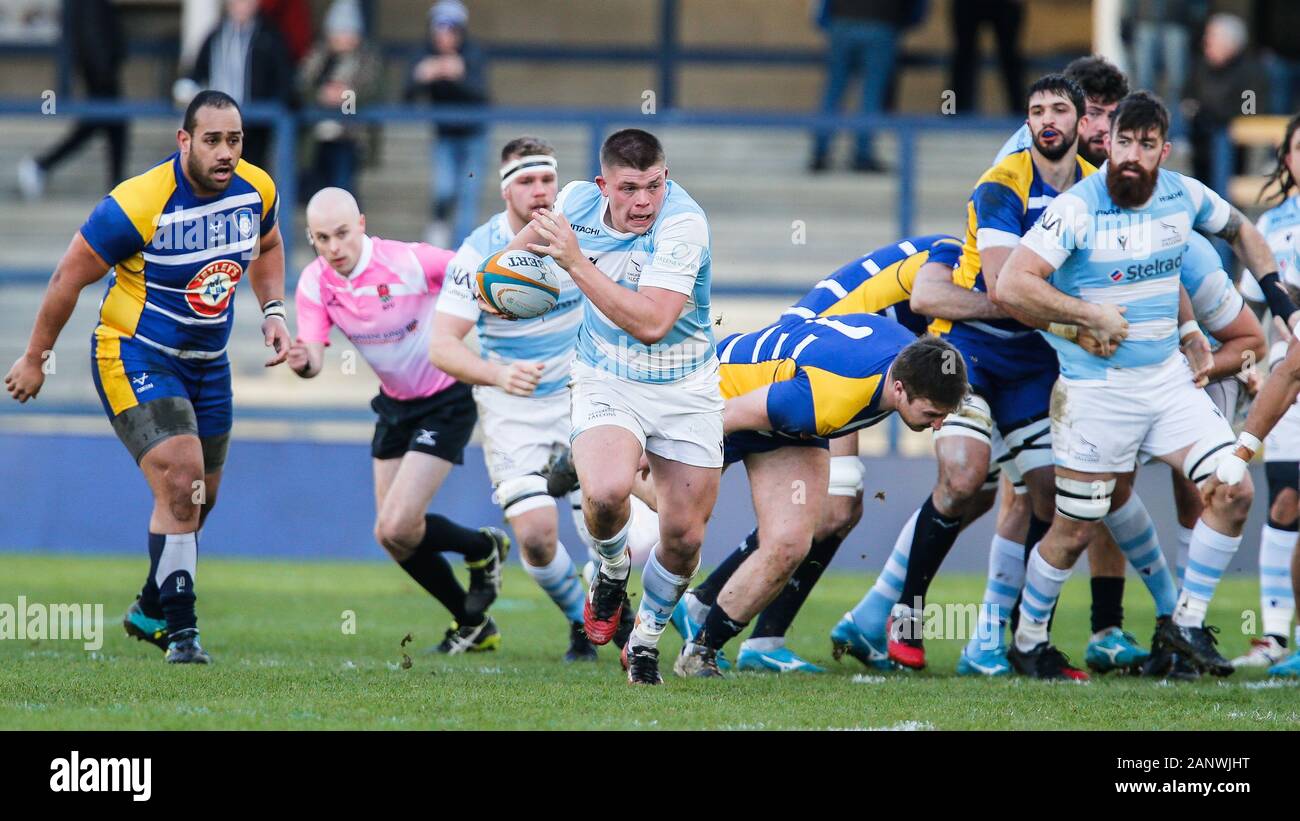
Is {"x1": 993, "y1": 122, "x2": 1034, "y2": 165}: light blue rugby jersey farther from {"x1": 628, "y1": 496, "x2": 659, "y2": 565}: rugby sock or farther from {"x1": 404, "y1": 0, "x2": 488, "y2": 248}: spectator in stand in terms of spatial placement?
{"x1": 404, "y1": 0, "x2": 488, "y2": 248}: spectator in stand

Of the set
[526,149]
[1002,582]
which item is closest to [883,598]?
[1002,582]

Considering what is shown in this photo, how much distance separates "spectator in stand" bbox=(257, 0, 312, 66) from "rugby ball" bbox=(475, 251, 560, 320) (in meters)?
9.93

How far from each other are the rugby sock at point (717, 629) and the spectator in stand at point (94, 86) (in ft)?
30.0

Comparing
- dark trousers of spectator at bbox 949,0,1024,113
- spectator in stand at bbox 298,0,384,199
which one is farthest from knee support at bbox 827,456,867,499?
dark trousers of spectator at bbox 949,0,1024,113

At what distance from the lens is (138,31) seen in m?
18.5

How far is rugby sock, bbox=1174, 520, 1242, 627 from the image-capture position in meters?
7.49

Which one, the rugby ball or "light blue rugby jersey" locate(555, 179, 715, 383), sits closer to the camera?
"light blue rugby jersey" locate(555, 179, 715, 383)

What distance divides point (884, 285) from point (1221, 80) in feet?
24.1

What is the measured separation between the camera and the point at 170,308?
7559mm

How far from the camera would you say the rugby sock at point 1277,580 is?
27.9 feet

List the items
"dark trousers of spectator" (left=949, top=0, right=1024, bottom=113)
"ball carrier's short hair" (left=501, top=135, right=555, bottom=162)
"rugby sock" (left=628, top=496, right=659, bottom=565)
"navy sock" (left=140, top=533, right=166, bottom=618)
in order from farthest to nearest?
"dark trousers of spectator" (left=949, top=0, right=1024, bottom=113), "ball carrier's short hair" (left=501, top=135, right=555, bottom=162), "rugby sock" (left=628, top=496, right=659, bottom=565), "navy sock" (left=140, top=533, right=166, bottom=618)

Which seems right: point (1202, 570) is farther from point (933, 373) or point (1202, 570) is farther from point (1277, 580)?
point (933, 373)
